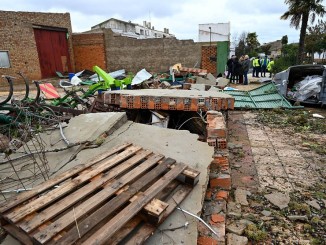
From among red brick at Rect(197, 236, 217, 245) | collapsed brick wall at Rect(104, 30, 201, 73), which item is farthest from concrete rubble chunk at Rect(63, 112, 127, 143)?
collapsed brick wall at Rect(104, 30, 201, 73)

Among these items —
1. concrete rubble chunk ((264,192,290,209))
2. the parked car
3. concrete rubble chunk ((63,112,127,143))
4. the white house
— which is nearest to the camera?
concrete rubble chunk ((264,192,290,209))

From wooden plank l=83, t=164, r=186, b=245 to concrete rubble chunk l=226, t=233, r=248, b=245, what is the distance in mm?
715

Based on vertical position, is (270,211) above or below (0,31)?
below

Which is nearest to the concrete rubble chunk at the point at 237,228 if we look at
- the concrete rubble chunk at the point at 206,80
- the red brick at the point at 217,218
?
the red brick at the point at 217,218

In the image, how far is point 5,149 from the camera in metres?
2.94

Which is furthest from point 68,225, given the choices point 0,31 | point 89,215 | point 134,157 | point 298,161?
point 0,31

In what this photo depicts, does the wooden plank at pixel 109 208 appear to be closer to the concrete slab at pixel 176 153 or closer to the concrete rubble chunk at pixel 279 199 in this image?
the concrete slab at pixel 176 153

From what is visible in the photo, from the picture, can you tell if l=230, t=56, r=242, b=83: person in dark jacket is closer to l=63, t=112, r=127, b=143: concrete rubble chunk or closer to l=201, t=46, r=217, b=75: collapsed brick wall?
l=201, t=46, r=217, b=75: collapsed brick wall

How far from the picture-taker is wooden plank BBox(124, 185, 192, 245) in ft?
5.30

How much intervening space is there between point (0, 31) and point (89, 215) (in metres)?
13.8

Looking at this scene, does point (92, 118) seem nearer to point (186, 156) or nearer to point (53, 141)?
point (53, 141)

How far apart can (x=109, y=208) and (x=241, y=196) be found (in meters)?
1.65

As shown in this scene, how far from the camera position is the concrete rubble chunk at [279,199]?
8.50ft

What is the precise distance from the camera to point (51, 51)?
47.4 ft
